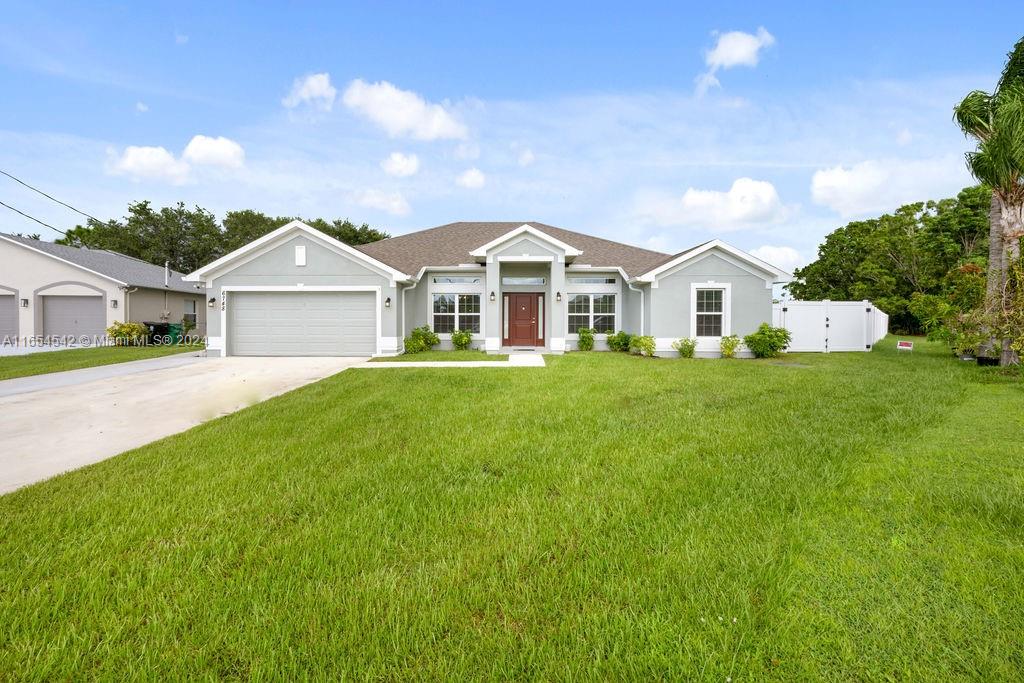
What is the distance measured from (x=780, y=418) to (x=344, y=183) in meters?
21.4

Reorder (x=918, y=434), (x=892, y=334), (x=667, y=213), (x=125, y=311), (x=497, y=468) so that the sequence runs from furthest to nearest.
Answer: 1. (x=892, y=334)
2. (x=667, y=213)
3. (x=125, y=311)
4. (x=918, y=434)
5. (x=497, y=468)

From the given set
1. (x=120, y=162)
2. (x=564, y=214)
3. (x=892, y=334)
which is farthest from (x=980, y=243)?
(x=120, y=162)

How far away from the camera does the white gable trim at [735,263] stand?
14.8 meters

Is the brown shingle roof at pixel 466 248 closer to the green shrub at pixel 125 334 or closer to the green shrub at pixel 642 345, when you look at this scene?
the green shrub at pixel 642 345

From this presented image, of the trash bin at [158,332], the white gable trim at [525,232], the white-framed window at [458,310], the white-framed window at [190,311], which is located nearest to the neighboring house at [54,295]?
the trash bin at [158,332]

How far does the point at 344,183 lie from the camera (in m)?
22.0

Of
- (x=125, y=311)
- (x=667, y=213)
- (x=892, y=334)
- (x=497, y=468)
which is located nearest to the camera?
(x=497, y=468)

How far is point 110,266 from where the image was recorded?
70.3 ft

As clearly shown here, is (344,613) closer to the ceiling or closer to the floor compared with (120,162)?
closer to the floor

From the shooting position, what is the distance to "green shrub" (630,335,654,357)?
49.1 ft

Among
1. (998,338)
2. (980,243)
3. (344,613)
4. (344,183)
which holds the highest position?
(344,183)

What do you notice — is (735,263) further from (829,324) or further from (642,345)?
(829,324)

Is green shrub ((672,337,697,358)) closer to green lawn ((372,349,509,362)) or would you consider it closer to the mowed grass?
green lawn ((372,349,509,362))

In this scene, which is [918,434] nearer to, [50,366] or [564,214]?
[50,366]
